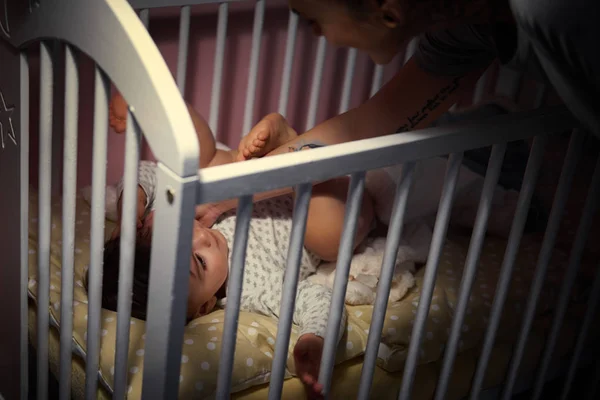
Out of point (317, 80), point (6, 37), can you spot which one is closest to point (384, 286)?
point (6, 37)

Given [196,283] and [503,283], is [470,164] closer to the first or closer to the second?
[503,283]

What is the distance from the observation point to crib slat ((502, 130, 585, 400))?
3.77 ft

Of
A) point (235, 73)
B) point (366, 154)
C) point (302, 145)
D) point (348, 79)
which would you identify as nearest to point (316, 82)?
point (348, 79)

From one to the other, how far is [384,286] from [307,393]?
0.70 ft

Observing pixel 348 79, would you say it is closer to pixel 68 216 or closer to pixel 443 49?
pixel 443 49

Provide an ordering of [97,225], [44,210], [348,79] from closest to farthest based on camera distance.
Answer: [97,225] < [44,210] < [348,79]

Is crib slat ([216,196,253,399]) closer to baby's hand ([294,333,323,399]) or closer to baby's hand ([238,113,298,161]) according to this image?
baby's hand ([294,333,323,399])

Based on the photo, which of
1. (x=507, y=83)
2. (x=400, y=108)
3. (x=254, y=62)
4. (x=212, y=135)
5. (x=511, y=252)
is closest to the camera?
(x=511, y=252)

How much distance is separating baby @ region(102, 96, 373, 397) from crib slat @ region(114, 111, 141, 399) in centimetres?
21

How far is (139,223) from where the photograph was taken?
125cm

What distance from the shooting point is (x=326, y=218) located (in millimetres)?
1309

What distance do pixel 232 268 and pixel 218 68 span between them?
2.43ft

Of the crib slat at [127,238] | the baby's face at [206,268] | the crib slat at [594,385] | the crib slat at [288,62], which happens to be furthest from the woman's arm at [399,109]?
the crib slat at [594,385]

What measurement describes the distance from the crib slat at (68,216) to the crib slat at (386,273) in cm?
41
